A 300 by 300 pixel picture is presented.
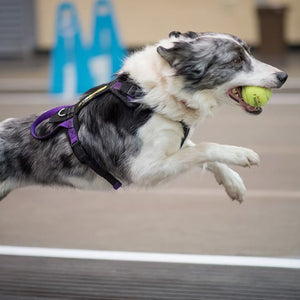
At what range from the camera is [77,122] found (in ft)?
14.3

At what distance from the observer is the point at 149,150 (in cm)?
420

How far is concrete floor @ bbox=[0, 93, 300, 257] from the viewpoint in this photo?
19.3 feet

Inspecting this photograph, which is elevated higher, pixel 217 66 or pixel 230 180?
pixel 217 66

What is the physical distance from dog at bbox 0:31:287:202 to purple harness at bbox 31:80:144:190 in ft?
0.08

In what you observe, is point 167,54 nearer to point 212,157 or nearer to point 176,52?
point 176,52

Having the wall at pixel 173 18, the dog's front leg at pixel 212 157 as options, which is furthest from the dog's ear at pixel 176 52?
the wall at pixel 173 18

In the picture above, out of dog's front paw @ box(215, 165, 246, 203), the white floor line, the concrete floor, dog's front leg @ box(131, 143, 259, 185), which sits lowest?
the concrete floor

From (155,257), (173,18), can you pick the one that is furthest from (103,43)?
(155,257)

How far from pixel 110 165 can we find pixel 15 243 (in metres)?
1.98

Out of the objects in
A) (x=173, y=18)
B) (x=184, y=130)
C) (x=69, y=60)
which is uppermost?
(x=184, y=130)

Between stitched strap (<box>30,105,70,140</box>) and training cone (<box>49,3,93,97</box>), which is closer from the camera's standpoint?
stitched strap (<box>30,105,70,140</box>)

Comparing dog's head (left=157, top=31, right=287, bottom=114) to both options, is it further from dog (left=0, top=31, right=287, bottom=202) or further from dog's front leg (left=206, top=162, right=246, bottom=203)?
Result: dog's front leg (left=206, top=162, right=246, bottom=203)

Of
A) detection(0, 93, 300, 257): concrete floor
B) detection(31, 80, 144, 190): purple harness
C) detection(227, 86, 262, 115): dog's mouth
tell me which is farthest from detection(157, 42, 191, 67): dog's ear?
detection(0, 93, 300, 257): concrete floor

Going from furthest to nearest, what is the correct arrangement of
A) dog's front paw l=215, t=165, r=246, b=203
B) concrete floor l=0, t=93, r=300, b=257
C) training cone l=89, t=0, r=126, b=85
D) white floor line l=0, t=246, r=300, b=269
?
1. training cone l=89, t=0, r=126, b=85
2. concrete floor l=0, t=93, r=300, b=257
3. white floor line l=0, t=246, r=300, b=269
4. dog's front paw l=215, t=165, r=246, b=203
